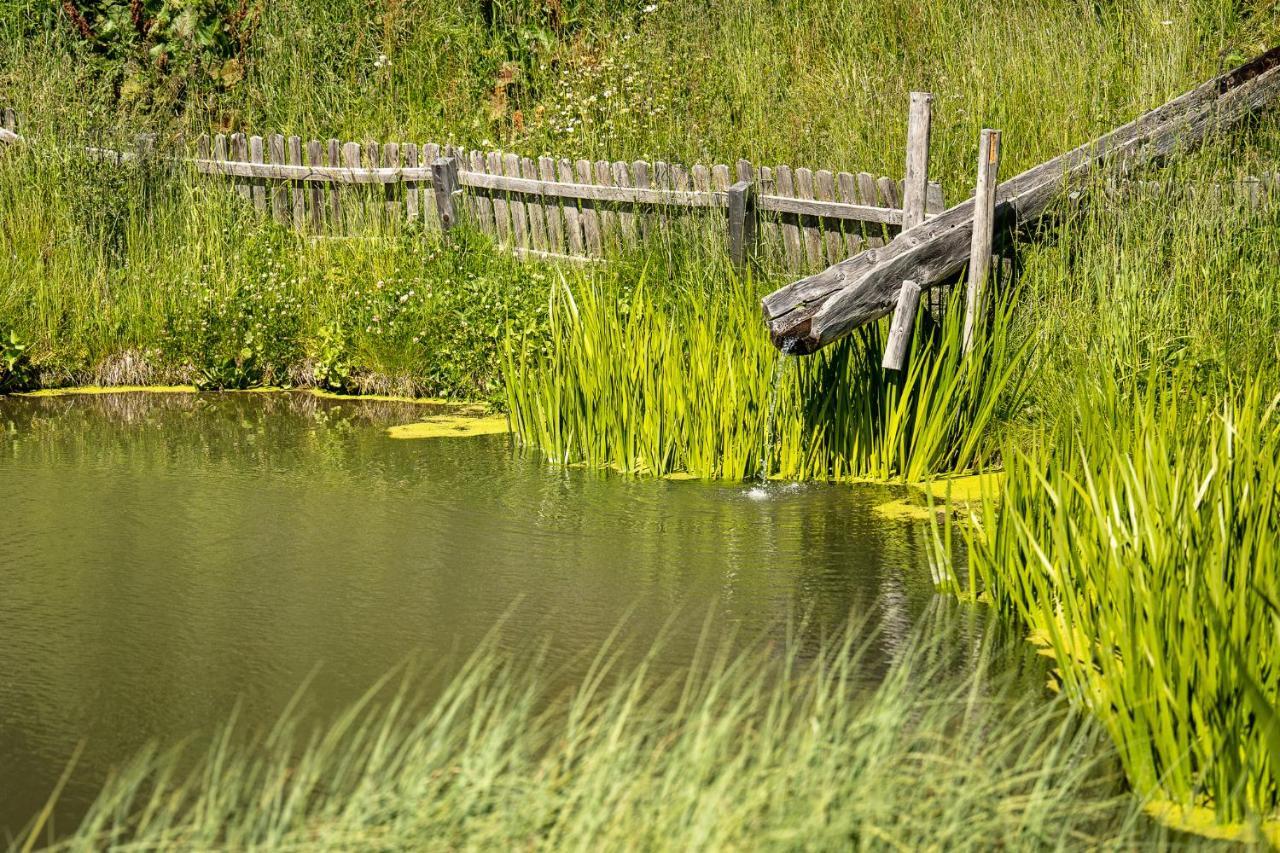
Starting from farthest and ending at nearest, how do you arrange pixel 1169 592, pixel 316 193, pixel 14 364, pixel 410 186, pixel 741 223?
pixel 316 193 → pixel 410 186 → pixel 14 364 → pixel 741 223 → pixel 1169 592

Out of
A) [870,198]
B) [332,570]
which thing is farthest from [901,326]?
[332,570]

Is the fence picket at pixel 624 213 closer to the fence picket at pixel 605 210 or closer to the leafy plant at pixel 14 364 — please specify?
the fence picket at pixel 605 210

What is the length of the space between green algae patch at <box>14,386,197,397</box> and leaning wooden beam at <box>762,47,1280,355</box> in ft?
15.1

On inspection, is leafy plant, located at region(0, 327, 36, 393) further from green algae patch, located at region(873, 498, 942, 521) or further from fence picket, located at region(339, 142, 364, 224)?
green algae patch, located at region(873, 498, 942, 521)

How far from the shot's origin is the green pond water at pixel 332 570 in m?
4.40

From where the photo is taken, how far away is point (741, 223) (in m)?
8.05

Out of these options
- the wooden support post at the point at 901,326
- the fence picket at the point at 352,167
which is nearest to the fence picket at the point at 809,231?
the wooden support post at the point at 901,326

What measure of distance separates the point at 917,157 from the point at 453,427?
2.82 m

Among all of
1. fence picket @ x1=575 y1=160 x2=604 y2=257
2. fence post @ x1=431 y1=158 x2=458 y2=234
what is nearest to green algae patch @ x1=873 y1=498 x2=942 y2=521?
fence picket @ x1=575 y1=160 x2=604 y2=257

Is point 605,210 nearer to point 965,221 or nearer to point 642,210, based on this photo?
point 642,210

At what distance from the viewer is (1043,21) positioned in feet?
32.6

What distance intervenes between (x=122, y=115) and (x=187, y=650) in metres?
7.05

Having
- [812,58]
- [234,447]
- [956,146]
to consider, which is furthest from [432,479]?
[812,58]

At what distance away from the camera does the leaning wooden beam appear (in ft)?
20.7
